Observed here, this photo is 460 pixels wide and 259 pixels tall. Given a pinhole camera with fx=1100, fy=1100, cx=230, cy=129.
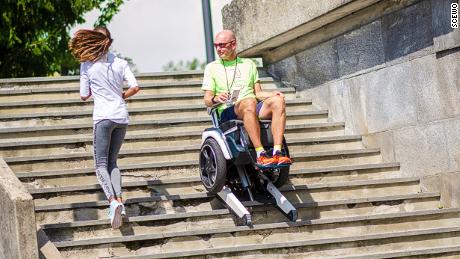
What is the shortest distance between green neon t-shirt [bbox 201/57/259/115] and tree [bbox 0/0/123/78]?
11.8 metres

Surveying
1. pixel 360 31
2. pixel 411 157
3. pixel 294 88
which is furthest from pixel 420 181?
pixel 294 88

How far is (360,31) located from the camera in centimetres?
1068

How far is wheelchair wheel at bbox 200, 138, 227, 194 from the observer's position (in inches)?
340

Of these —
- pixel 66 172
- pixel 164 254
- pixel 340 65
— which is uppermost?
pixel 340 65

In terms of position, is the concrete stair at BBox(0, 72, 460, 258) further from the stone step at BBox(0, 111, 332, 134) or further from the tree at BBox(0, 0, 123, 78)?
the tree at BBox(0, 0, 123, 78)

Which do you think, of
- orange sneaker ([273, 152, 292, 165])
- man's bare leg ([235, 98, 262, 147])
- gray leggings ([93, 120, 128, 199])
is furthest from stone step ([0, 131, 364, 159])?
orange sneaker ([273, 152, 292, 165])

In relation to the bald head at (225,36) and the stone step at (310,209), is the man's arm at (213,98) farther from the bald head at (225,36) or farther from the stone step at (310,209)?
the stone step at (310,209)

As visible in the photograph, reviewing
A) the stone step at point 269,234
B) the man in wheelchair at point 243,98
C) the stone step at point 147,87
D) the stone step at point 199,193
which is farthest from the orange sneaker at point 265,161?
the stone step at point 147,87

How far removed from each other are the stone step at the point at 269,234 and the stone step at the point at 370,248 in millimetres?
43

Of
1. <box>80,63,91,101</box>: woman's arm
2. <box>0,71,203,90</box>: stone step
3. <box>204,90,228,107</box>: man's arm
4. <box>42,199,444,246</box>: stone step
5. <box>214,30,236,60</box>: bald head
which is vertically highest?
<box>214,30,236,60</box>: bald head

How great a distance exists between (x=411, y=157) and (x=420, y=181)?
24 centimetres

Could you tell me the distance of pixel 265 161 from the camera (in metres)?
8.44

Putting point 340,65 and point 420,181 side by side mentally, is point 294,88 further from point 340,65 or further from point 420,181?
point 420,181

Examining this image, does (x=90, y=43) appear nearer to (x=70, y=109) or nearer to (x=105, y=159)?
(x=105, y=159)
